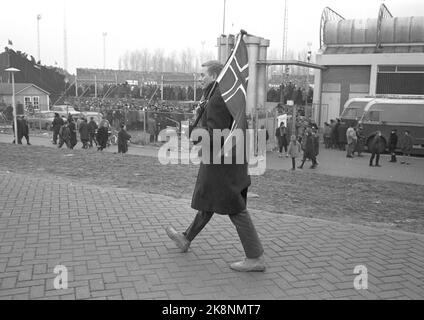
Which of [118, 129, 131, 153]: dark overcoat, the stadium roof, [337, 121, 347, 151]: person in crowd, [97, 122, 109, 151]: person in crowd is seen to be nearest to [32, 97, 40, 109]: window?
[97, 122, 109, 151]: person in crowd

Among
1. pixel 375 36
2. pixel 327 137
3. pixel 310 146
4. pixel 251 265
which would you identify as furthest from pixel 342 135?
pixel 251 265

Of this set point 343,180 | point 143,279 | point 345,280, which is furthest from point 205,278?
point 343,180

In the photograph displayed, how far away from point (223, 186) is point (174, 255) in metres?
0.97

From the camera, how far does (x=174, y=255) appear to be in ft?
15.3

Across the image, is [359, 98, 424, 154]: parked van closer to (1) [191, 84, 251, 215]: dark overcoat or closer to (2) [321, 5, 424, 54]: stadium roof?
(2) [321, 5, 424, 54]: stadium roof

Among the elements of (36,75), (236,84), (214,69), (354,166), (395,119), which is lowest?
(354,166)

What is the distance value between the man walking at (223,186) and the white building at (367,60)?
94.7ft

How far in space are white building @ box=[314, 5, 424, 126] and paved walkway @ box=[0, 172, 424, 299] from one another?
1082 inches

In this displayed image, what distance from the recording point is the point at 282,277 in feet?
13.6

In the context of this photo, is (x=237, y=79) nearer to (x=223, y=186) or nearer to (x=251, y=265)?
(x=223, y=186)

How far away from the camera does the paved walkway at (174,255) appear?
151 inches
